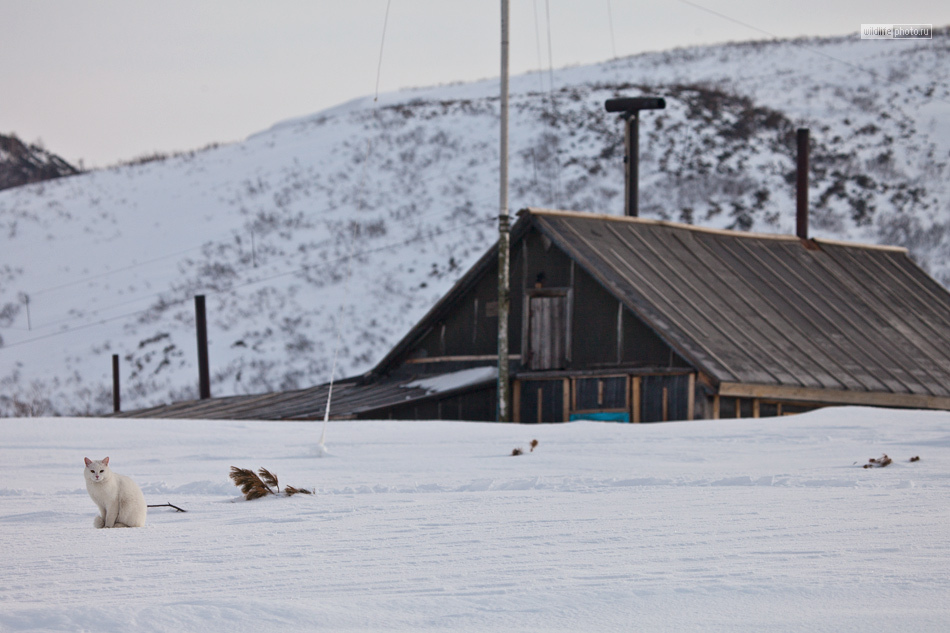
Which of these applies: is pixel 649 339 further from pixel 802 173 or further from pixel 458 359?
pixel 802 173

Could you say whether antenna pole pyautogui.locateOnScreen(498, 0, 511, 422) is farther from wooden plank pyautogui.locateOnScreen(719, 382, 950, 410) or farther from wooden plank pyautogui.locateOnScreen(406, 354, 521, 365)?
wooden plank pyautogui.locateOnScreen(719, 382, 950, 410)

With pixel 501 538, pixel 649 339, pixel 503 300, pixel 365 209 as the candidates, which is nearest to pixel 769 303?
pixel 649 339

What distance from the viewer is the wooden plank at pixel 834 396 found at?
55.6 feet

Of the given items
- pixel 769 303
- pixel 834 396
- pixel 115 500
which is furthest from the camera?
pixel 769 303

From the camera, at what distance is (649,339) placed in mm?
18609

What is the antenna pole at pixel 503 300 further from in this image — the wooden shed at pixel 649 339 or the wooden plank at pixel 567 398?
the wooden plank at pixel 567 398

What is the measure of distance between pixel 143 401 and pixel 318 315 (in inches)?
319

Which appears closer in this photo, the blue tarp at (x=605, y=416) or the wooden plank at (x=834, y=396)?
the wooden plank at (x=834, y=396)

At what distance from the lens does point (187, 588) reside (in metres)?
4.52

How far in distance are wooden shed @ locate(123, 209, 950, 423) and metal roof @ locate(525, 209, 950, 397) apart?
4cm

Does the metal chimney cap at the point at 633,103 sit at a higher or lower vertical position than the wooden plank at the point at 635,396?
higher

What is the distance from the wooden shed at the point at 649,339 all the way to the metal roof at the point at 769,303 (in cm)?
4

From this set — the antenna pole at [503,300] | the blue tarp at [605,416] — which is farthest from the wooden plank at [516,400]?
the blue tarp at [605,416]

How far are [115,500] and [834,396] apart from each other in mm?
14547
